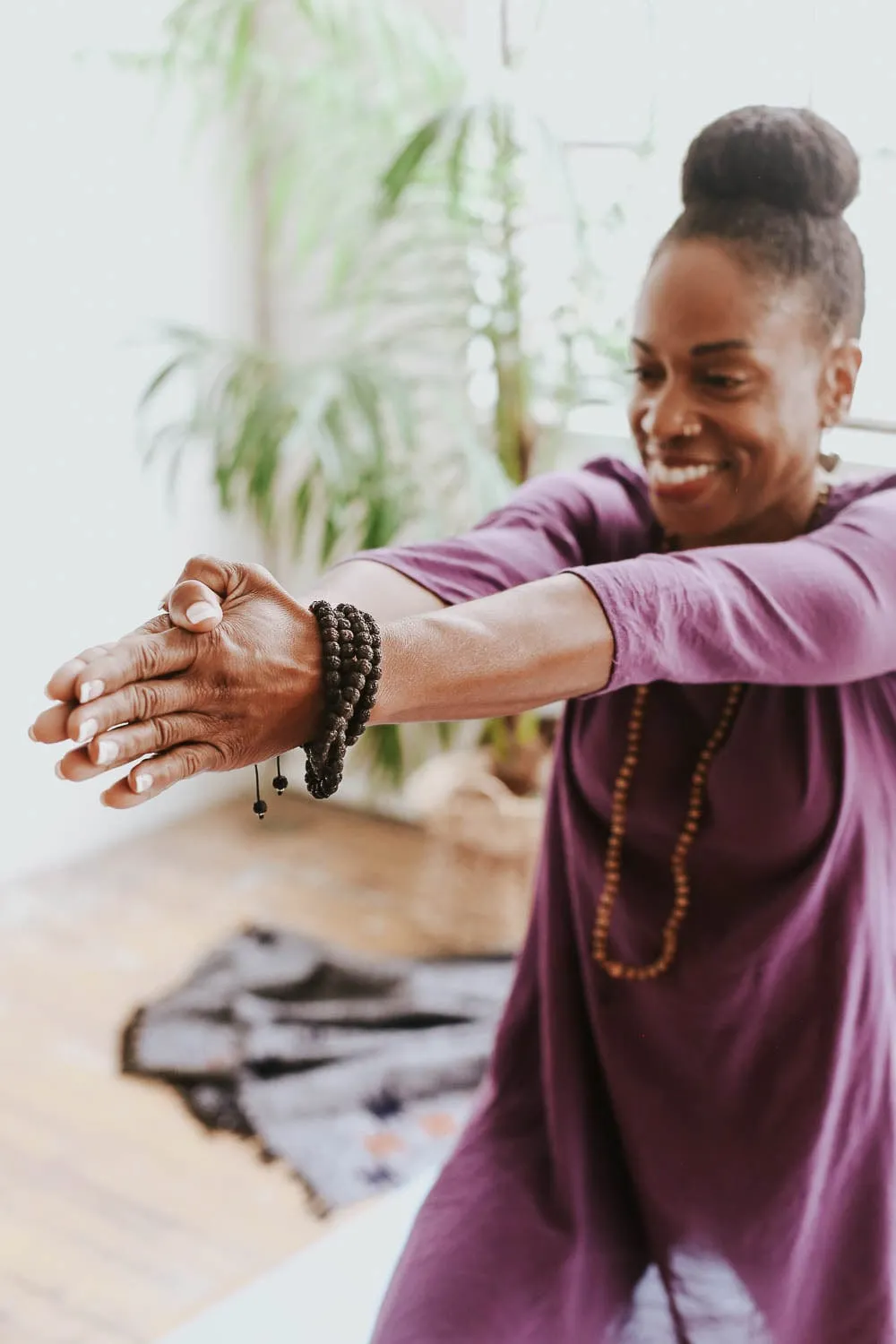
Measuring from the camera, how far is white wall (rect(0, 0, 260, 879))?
262 centimetres

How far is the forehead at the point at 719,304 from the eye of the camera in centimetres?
100

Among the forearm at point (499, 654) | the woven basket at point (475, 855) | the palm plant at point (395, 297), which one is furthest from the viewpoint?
the woven basket at point (475, 855)

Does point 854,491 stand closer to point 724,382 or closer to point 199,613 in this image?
point 724,382

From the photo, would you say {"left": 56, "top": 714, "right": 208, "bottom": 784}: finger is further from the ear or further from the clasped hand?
the ear

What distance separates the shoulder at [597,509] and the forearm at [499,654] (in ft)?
0.94

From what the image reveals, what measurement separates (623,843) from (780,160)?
50 cm

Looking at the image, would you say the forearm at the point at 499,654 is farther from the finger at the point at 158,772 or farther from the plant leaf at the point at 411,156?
the plant leaf at the point at 411,156

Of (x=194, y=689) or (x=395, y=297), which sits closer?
(x=194, y=689)

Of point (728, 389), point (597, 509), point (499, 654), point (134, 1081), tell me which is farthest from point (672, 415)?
point (134, 1081)

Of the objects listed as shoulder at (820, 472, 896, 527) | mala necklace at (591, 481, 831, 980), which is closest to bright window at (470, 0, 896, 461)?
shoulder at (820, 472, 896, 527)

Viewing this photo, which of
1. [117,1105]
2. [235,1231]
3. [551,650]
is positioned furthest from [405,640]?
[117,1105]

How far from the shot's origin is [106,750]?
63 cm

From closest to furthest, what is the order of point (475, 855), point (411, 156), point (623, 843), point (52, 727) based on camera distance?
point (52, 727) → point (623, 843) → point (411, 156) → point (475, 855)

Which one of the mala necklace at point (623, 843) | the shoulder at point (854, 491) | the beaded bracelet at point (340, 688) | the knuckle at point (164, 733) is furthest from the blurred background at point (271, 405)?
the knuckle at point (164, 733)
